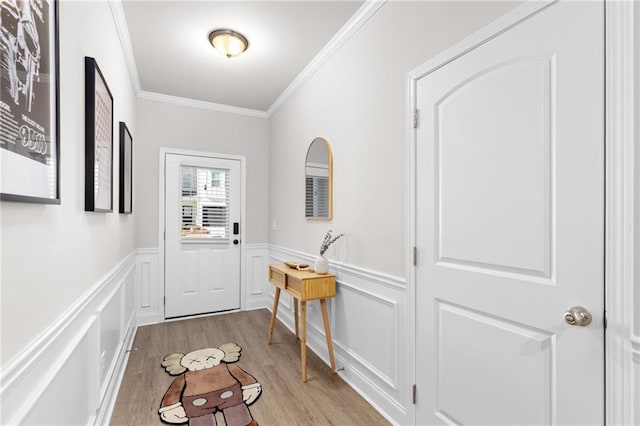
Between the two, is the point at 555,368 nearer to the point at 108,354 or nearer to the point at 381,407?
the point at 381,407

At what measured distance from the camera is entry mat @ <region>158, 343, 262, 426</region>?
6.51 ft

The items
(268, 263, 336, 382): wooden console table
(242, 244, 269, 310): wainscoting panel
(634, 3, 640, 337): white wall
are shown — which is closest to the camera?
(634, 3, 640, 337): white wall

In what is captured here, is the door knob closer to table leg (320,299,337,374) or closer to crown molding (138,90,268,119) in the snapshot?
table leg (320,299,337,374)

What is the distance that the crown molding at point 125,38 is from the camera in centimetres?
215

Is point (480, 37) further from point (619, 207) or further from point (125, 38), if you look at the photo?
point (125, 38)

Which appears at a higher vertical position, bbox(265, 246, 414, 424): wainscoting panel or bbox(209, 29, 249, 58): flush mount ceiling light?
bbox(209, 29, 249, 58): flush mount ceiling light

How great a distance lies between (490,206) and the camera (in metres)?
1.42

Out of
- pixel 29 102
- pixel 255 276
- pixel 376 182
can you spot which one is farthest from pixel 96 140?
pixel 255 276

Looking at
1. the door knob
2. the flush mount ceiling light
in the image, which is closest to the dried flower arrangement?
the door knob

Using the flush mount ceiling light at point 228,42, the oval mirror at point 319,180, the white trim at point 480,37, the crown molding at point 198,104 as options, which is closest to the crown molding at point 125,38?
the crown molding at point 198,104

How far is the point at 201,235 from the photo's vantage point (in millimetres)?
3988

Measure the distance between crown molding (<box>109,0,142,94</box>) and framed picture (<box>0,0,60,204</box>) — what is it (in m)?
1.32

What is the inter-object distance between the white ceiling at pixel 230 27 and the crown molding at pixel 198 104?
90 millimetres

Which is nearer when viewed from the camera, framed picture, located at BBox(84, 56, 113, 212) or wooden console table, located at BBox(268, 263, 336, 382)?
framed picture, located at BBox(84, 56, 113, 212)
